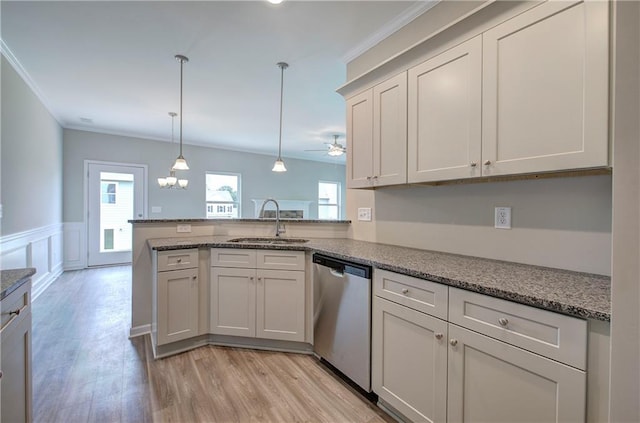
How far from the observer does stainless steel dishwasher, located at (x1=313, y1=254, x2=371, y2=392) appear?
1.78 meters

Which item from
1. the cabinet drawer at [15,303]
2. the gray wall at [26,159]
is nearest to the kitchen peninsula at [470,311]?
the cabinet drawer at [15,303]

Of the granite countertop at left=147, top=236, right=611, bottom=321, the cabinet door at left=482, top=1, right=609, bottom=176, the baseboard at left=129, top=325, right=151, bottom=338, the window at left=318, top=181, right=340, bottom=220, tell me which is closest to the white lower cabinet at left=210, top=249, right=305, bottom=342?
the granite countertop at left=147, top=236, right=611, bottom=321

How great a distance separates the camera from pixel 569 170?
1270 millimetres

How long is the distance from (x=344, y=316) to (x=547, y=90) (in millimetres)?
1622

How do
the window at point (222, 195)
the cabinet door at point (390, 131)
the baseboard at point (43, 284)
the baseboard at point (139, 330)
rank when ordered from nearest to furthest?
the cabinet door at point (390, 131)
the baseboard at point (139, 330)
the baseboard at point (43, 284)
the window at point (222, 195)

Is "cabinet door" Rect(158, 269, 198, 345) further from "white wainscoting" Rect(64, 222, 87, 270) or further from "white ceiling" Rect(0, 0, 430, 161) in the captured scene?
"white wainscoting" Rect(64, 222, 87, 270)

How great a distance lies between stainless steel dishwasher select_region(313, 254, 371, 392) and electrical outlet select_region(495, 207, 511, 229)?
81 cm

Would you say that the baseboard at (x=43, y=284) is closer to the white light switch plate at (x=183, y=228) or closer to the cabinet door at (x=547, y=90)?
the white light switch plate at (x=183, y=228)

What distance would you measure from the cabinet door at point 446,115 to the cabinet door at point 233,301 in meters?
1.51

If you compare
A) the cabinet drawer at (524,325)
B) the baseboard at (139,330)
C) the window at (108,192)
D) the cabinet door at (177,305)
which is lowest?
the baseboard at (139,330)

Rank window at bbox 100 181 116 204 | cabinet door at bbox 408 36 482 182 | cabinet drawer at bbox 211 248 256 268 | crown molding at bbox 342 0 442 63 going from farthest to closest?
window at bbox 100 181 116 204 < cabinet drawer at bbox 211 248 256 268 < crown molding at bbox 342 0 442 63 < cabinet door at bbox 408 36 482 182

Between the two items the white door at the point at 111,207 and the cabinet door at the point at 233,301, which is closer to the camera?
the cabinet door at the point at 233,301

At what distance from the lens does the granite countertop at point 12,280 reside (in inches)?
40.4

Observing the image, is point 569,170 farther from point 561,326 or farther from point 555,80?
point 561,326
